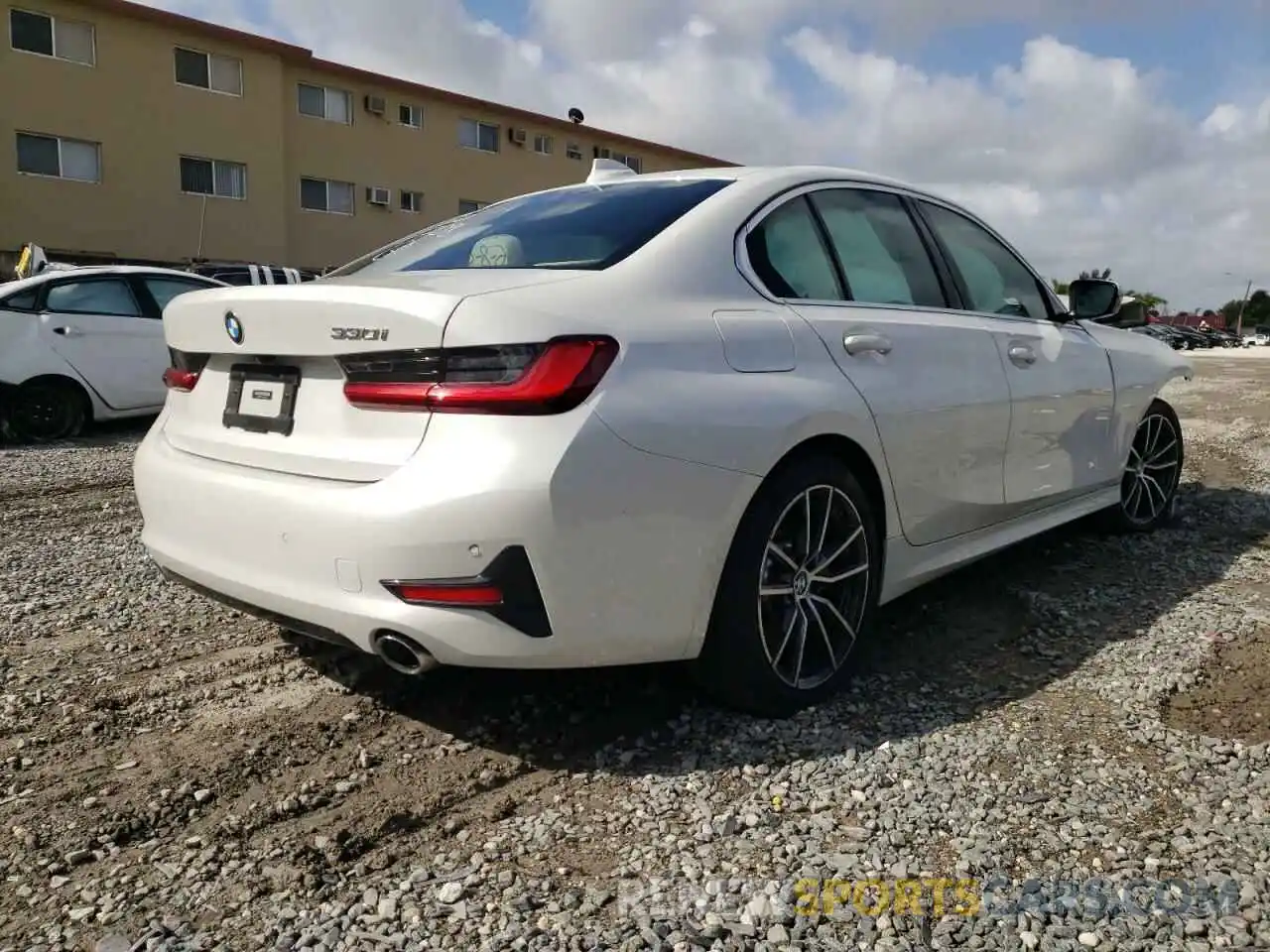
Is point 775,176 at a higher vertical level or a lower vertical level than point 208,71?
lower

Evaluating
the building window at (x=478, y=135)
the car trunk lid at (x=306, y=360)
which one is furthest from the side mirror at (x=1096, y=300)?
the building window at (x=478, y=135)

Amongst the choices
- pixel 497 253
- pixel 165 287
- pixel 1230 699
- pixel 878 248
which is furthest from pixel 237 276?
pixel 1230 699

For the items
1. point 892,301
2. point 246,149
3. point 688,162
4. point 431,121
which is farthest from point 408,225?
point 892,301

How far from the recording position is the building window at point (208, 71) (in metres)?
24.1

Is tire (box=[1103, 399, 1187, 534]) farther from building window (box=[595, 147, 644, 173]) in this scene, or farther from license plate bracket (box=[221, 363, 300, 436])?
building window (box=[595, 147, 644, 173])

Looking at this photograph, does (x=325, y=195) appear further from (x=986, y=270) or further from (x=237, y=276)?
(x=986, y=270)

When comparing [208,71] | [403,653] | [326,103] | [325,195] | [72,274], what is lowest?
[403,653]

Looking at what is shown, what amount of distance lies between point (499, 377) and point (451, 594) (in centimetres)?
51

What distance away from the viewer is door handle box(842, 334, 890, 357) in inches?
Answer: 119

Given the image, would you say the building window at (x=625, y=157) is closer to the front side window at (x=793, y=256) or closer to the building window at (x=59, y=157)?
the building window at (x=59, y=157)

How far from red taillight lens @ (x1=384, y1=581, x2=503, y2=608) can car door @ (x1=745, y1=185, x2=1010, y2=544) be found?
1.26 meters

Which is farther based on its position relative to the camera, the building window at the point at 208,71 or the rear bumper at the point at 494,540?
the building window at the point at 208,71

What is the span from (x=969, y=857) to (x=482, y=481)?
1.36 m

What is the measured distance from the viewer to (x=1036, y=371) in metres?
4.00
